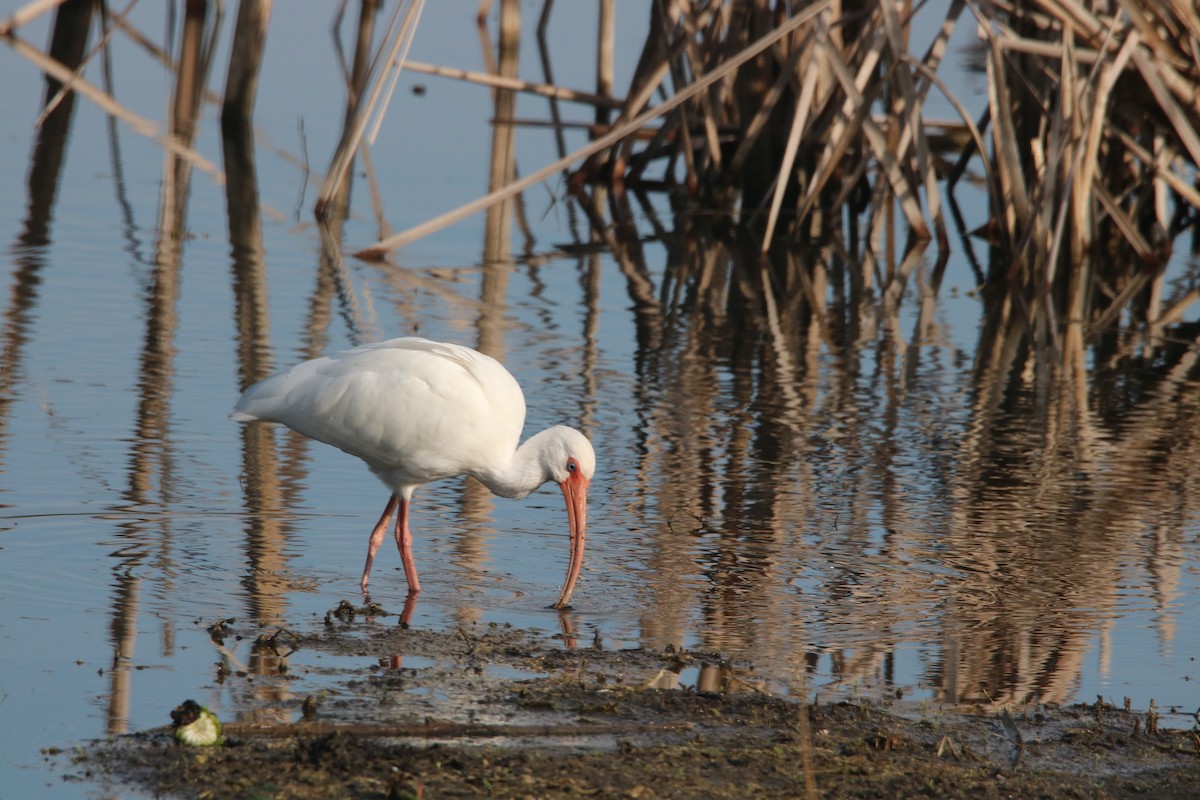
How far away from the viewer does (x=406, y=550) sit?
6.01m

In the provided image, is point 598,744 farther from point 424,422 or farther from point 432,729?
point 424,422

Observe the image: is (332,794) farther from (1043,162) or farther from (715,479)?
(1043,162)

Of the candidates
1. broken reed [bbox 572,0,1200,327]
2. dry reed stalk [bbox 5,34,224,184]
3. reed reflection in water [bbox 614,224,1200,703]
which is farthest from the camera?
broken reed [bbox 572,0,1200,327]

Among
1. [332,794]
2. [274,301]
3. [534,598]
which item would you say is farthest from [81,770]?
[274,301]

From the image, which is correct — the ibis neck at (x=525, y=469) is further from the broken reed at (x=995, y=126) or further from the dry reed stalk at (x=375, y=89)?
the broken reed at (x=995, y=126)

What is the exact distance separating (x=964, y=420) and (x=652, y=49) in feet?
17.5

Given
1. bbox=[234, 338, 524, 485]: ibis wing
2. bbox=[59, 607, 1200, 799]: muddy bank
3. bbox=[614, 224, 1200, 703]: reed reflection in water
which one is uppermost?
bbox=[234, 338, 524, 485]: ibis wing

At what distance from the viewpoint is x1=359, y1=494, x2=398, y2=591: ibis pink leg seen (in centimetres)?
598

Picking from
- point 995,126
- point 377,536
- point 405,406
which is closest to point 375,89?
point 405,406

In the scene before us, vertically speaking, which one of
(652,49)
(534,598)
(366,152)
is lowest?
(534,598)

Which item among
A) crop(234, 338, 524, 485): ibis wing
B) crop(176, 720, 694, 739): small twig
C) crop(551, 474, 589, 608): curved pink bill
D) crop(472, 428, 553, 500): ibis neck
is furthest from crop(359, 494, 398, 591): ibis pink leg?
crop(176, 720, 694, 739): small twig

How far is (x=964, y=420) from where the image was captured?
898 centimetres

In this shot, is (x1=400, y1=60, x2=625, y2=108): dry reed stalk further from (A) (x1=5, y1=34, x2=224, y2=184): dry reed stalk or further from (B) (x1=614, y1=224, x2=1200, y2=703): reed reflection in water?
(B) (x1=614, y1=224, x2=1200, y2=703): reed reflection in water

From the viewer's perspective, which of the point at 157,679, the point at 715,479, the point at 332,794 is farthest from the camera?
the point at 715,479
